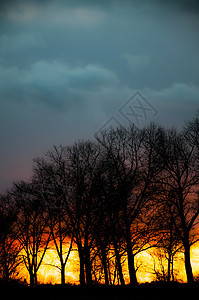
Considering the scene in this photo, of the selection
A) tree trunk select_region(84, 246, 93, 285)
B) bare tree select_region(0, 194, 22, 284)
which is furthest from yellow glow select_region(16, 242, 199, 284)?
tree trunk select_region(84, 246, 93, 285)

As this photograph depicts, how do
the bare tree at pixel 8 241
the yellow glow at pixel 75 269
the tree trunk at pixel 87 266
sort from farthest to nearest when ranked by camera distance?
the bare tree at pixel 8 241, the yellow glow at pixel 75 269, the tree trunk at pixel 87 266

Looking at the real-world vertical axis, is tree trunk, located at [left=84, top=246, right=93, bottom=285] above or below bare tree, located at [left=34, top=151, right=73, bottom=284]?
below

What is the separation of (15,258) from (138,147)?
80.4ft

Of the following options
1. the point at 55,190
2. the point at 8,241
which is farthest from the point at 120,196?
the point at 8,241

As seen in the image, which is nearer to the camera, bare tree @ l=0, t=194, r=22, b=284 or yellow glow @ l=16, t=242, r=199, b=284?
yellow glow @ l=16, t=242, r=199, b=284

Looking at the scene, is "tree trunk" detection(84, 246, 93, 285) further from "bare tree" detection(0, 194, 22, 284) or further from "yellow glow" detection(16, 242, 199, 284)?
"bare tree" detection(0, 194, 22, 284)

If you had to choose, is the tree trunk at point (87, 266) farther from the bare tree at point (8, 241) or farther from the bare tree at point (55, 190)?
the bare tree at point (8, 241)

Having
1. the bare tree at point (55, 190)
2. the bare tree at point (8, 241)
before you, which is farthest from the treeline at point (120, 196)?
the bare tree at point (8, 241)

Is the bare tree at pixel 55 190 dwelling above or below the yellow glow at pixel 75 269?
above

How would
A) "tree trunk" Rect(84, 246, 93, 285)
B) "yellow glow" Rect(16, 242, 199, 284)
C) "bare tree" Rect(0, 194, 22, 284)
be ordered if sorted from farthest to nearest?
"bare tree" Rect(0, 194, 22, 284) → "yellow glow" Rect(16, 242, 199, 284) → "tree trunk" Rect(84, 246, 93, 285)

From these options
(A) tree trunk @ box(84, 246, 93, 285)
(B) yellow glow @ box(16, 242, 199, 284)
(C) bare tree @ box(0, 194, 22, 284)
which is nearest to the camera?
(A) tree trunk @ box(84, 246, 93, 285)

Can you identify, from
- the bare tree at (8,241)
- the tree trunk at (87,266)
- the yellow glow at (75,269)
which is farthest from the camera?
the bare tree at (8,241)

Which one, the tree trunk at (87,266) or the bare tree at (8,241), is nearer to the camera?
the tree trunk at (87,266)

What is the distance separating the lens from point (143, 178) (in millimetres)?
23609
